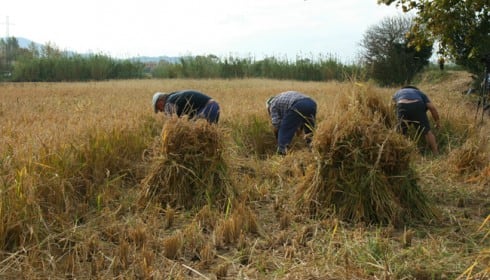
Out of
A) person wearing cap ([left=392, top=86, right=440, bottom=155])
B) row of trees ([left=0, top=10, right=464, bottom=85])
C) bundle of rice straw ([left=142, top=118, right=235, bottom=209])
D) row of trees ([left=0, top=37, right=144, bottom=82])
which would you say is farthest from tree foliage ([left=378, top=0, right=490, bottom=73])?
row of trees ([left=0, top=37, right=144, bottom=82])

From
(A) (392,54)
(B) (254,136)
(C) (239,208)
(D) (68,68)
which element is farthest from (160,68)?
(C) (239,208)

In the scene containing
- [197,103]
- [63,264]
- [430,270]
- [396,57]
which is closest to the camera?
[430,270]

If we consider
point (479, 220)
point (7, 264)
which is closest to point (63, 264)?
point (7, 264)

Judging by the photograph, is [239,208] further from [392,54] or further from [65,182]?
[392,54]

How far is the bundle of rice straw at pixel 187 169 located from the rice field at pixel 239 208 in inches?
0.5

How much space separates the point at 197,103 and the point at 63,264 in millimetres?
3703

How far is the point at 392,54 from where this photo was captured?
60.7 feet

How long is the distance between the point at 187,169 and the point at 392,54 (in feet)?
52.3

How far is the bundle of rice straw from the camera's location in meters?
4.46

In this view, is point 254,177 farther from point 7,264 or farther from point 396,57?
point 396,57

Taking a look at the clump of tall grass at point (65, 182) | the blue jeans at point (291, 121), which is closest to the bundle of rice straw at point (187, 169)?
the clump of tall grass at point (65, 182)

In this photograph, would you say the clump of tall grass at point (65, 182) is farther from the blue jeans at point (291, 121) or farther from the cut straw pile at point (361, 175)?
the cut straw pile at point (361, 175)

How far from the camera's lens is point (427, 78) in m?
21.7

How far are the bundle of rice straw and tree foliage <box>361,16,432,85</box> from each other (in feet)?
47.6
